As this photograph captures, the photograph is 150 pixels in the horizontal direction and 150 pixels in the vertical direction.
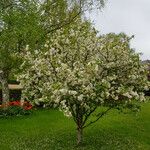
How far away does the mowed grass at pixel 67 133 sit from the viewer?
23.2 meters

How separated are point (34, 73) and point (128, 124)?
9.10 meters

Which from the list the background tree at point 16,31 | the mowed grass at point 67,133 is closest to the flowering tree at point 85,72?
the mowed grass at point 67,133

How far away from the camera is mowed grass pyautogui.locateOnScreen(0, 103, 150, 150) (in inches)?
912

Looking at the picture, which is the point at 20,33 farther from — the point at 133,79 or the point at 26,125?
the point at 133,79

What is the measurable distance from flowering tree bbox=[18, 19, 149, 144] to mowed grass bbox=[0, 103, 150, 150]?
1.45m

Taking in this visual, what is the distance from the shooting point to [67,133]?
87.6 feet

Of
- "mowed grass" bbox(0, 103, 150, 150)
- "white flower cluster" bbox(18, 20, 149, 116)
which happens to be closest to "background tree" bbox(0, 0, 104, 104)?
"mowed grass" bbox(0, 103, 150, 150)

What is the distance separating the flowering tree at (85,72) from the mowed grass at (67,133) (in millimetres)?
1449

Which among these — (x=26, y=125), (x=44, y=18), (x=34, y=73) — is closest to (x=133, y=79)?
(x=34, y=73)

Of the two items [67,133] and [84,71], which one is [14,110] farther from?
[84,71]

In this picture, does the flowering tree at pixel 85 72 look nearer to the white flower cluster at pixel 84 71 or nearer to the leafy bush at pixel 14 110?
the white flower cluster at pixel 84 71

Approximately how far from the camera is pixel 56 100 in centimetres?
2055

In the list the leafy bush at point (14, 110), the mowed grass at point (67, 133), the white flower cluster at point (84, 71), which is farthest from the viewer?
the leafy bush at point (14, 110)

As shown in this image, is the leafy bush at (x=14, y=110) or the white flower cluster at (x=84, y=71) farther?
the leafy bush at (x=14, y=110)
